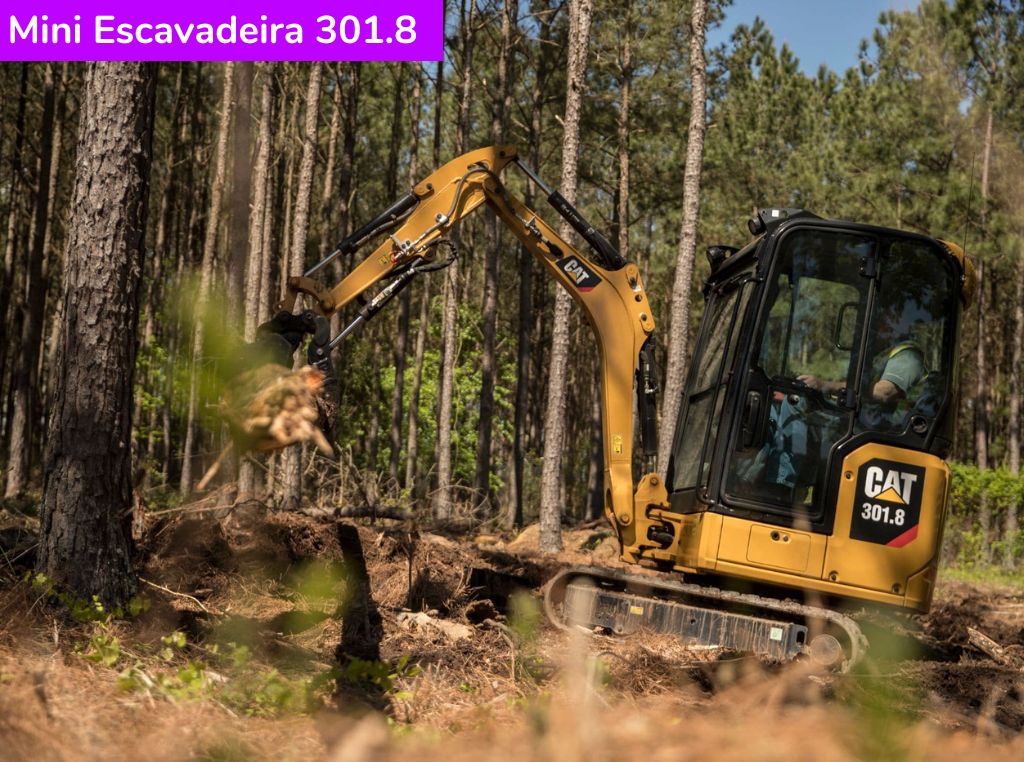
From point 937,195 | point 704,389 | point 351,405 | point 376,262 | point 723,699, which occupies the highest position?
point 937,195

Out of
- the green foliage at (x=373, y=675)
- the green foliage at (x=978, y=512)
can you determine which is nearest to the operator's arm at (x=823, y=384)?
the green foliage at (x=373, y=675)

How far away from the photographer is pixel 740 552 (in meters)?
8.34

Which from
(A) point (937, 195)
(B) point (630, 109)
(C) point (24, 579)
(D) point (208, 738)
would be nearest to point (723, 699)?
(D) point (208, 738)

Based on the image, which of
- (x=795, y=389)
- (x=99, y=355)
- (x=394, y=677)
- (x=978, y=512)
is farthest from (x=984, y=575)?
(x=99, y=355)

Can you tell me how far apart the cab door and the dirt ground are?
1.28 meters

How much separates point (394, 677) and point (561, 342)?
1066 centimetres

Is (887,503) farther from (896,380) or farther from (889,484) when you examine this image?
(896,380)

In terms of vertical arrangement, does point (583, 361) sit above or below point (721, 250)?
below

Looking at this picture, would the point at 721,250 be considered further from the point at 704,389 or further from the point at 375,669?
the point at 375,669

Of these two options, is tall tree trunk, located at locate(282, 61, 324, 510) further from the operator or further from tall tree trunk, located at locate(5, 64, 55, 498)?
the operator

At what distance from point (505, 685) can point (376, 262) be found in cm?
351

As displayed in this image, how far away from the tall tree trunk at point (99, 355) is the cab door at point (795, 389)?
4.22 metres

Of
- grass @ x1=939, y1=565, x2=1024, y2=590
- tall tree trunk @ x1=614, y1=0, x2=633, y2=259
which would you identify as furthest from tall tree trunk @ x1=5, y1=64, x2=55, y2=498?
grass @ x1=939, y1=565, x2=1024, y2=590

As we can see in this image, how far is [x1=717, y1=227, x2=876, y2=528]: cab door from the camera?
8289mm
